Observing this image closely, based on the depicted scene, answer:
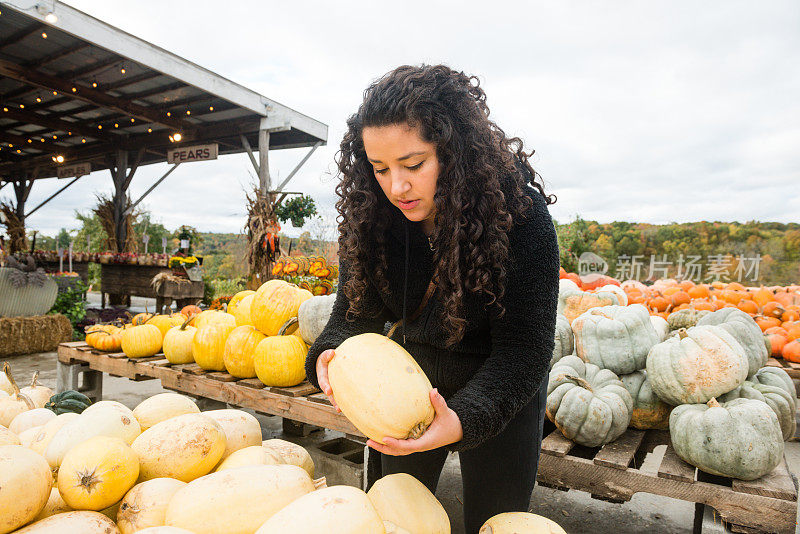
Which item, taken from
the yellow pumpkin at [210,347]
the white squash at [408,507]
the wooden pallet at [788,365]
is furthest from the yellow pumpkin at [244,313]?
the wooden pallet at [788,365]

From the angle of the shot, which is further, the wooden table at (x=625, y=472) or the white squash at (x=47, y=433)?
the wooden table at (x=625, y=472)

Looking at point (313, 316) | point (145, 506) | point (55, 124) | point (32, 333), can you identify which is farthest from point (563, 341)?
point (55, 124)

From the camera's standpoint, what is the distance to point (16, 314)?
5.90 metres

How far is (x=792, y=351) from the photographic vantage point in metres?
3.63

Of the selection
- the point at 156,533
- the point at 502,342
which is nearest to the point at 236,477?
the point at 156,533

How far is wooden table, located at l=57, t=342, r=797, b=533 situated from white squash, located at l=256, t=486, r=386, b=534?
46.5 inches

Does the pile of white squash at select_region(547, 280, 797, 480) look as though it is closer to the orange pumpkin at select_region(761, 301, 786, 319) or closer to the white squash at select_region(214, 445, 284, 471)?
the white squash at select_region(214, 445, 284, 471)

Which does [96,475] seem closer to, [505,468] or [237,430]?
[237,430]

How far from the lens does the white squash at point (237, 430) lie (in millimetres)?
1309

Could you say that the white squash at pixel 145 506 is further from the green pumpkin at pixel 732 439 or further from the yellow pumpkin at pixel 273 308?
the yellow pumpkin at pixel 273 308

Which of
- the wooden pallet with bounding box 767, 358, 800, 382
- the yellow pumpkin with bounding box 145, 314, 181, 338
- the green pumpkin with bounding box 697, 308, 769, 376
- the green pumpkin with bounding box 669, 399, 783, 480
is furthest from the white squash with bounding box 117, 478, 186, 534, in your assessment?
the wooden pallet with bounding box 767, 358, 800, 382

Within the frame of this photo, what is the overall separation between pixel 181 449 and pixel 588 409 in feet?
5.47

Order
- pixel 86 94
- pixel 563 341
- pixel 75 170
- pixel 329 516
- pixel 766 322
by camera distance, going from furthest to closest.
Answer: pixel 75 170
pixel 86 94
pixel 766 322
pixel 563 341
pixel 329 516

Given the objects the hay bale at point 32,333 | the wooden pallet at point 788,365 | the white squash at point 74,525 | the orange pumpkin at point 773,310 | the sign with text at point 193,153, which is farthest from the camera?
the sign with text at point 193,153
